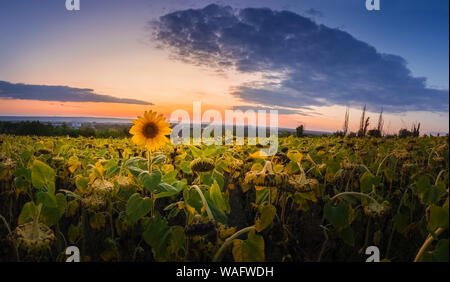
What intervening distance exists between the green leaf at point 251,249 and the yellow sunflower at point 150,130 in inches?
36.1

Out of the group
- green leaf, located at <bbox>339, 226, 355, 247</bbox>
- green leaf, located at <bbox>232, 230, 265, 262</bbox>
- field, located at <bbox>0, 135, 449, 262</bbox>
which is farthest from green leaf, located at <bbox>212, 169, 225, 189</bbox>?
green leaf, located at <bbox>339, 226, 355, 247</bbox>

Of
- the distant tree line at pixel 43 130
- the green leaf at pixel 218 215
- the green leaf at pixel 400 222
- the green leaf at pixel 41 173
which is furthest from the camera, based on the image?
the distant tree line at pixel 43 130

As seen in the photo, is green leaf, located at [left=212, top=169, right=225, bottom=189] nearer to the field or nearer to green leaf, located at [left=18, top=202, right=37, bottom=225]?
the field

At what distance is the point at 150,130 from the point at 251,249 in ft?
3.44

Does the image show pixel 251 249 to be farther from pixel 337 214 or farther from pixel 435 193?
pixel 435 193

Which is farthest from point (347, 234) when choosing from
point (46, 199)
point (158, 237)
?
point (46, 199)

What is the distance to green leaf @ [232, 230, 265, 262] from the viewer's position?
3.78 ft

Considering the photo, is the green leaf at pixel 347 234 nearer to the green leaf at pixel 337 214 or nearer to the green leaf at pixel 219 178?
the green leaf at pixel 337 214

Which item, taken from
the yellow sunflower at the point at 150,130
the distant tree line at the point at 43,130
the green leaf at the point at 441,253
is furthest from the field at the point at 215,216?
the distant tree line at the point at 43,130

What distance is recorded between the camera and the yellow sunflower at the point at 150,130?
181 cm

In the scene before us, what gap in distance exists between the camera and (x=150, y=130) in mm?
1831
